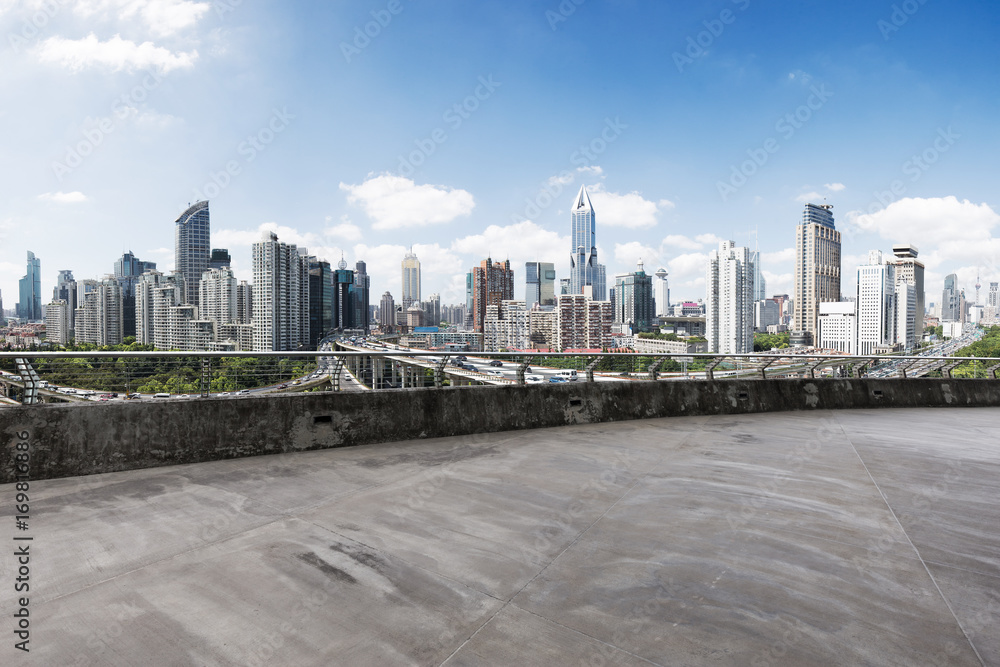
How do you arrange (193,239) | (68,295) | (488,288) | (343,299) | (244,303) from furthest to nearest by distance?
(488,288) < (343,299) < (193,239) < (244,303) < (68,295)

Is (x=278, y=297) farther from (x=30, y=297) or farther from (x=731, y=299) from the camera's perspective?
(x=731, y=299)

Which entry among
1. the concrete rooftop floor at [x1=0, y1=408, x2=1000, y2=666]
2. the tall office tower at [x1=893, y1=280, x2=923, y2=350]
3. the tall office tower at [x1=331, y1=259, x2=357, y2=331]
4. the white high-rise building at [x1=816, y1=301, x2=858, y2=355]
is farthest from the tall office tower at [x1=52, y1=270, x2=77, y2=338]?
the white high-rise building at [x1=816, y1=301, x2=858, y2=355]

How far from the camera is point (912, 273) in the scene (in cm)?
9850

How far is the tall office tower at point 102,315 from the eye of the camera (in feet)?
184

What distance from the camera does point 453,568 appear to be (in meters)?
3.47

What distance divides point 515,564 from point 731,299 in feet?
459

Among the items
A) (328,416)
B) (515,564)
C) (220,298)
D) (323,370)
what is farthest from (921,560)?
(220,298)

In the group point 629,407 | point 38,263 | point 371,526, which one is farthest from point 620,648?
point 38,263

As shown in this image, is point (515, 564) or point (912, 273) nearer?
point (515, 564)

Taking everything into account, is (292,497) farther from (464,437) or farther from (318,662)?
(464,437)

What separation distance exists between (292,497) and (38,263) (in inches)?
4700

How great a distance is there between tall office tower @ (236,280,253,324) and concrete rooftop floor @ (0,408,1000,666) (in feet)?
263

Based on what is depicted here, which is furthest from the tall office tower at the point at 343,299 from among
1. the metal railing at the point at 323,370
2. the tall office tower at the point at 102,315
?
the metal railing at the point at 323,370

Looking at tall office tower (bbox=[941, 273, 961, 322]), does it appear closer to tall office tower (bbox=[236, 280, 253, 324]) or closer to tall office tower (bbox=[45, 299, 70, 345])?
tall office tower (bbox=[236, 280, 253, 324])
